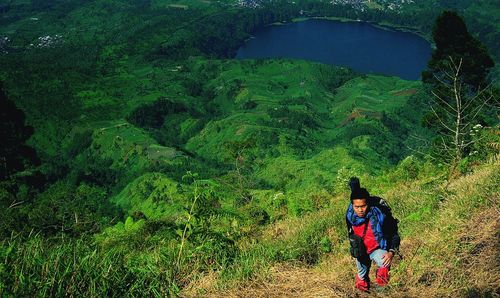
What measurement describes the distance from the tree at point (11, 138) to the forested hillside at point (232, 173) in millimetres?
122

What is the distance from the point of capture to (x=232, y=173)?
30.5 metres

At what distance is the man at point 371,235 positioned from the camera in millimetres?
6262

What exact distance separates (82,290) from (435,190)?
7834 millimetres

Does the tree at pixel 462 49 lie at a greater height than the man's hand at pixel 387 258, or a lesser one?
lesser

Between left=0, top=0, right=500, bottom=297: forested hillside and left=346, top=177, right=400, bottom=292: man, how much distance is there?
0.88 feet

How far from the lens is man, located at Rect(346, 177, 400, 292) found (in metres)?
6.26

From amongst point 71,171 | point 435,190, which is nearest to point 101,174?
point 71,171

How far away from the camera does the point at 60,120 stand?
139000 millimetres

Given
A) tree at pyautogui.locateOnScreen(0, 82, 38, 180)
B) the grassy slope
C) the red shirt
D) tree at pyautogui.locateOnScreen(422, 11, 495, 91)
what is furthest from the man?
tree at pyautogui.locateOnScreen(0, 82, 38, 180)

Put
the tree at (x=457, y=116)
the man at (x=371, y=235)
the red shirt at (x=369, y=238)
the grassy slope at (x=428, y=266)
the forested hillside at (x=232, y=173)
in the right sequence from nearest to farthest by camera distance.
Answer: the grassy slope at (x=428, y=266), the man at (x=371, y=235), the red shirt at (x=369, y=238), the forested hillside at (x=232, y=173), the tree at (x=457, y=116)

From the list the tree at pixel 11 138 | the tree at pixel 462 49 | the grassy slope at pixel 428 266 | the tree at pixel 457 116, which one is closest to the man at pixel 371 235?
the grassy slope at pixel 428 266

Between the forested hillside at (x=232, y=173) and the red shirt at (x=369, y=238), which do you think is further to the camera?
the forested hillside at (x=232, y=173)

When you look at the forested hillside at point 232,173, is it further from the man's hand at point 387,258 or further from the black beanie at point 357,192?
the black beanie at point 357,192

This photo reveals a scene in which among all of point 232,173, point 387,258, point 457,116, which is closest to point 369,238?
point 387,258
